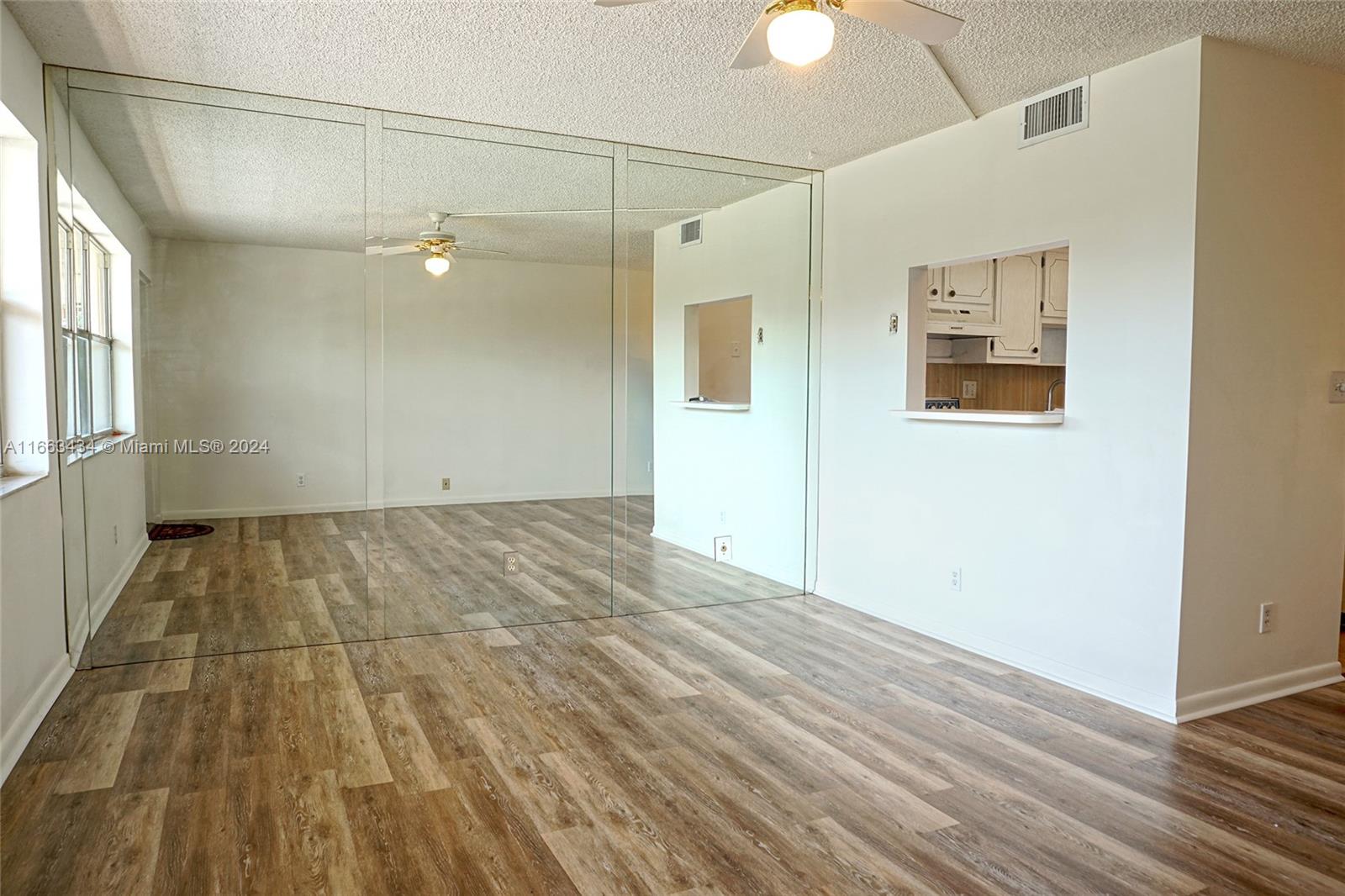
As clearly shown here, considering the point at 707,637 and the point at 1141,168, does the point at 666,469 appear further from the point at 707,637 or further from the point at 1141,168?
the point at 1141,168

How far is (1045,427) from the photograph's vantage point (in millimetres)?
3721

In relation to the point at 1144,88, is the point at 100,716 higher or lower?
lower

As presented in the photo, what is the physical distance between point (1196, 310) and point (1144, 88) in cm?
91

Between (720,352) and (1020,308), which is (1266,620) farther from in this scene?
(720,352)

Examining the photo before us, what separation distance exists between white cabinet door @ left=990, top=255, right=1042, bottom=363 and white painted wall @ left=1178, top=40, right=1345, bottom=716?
2269mm

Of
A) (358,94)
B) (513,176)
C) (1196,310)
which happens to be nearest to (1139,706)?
(1196,310)

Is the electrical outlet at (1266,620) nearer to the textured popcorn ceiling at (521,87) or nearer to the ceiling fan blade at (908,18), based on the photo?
the textured popcorn ceiling at (521,87)

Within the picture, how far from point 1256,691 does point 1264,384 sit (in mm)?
1265

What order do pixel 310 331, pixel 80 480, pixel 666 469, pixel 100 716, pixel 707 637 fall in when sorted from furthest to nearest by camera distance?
pixel 666 469 → pixel 707 637 → pixel 310 331 → pixel 80 480 → pixel 100 716

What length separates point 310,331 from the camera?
393 cm

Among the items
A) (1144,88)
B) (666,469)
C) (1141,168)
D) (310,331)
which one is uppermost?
(1144,88)

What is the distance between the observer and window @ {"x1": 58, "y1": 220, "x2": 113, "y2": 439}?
11.6 ft

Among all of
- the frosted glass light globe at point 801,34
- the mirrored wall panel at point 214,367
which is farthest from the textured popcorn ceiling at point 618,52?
the frosted glass light globe at point 801,34

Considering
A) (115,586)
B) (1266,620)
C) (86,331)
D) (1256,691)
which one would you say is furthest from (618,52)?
(1256,691)
